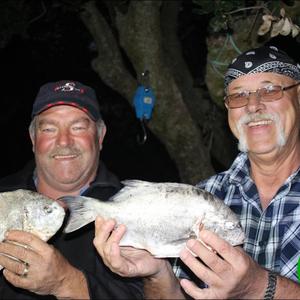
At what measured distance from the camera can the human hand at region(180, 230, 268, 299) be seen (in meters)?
3.00

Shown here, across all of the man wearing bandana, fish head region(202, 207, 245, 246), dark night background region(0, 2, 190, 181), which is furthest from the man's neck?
dark night background region(0, 2, 190, 181)

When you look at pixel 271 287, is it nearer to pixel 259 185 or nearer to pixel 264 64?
pixel 259 185

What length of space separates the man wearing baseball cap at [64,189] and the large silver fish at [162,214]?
1.25 feet

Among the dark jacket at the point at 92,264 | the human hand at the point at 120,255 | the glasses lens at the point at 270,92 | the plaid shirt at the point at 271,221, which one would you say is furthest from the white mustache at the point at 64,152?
the glasses lens at the point at 270,92

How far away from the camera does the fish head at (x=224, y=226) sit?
128 inches

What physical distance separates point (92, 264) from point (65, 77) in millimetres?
9799

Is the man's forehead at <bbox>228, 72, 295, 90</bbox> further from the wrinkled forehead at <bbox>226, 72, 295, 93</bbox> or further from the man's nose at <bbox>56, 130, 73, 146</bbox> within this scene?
the man's nose at <bbox>56, 130, 73, 146</bbox>

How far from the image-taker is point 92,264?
3.90 m

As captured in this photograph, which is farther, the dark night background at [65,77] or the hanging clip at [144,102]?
the dark night background at [65,77]

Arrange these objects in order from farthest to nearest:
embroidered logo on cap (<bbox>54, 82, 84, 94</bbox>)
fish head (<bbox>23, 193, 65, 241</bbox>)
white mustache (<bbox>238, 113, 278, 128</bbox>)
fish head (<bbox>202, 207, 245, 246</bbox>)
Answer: embroidered logo on cap (<bbox>54, 82, 84, 94</bbox>) → white mustache (<bbox>238, 113, 278, 128</bbox>) → fish head (<bbox>23, 193, 65, 241</bbox>) → fish head (<bbox>202, 207, 245, 246</bbox>)

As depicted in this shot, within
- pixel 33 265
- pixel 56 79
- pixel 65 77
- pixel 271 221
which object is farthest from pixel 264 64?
pixel 65 77

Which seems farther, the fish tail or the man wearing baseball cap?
the man wearing baseball cap

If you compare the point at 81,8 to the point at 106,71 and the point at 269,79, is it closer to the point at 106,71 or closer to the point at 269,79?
the point at 106,71

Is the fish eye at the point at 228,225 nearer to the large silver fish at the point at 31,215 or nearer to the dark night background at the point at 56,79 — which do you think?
the large silver fish at the point at 31,215
